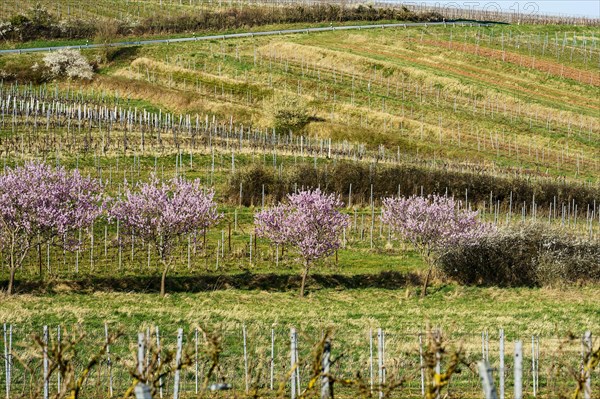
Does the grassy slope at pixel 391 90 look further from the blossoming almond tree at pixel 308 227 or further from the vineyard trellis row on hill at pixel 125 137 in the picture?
the blossoming almond tree at pixel 308 227

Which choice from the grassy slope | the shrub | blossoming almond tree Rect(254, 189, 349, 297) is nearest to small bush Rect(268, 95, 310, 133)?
the grassy slope

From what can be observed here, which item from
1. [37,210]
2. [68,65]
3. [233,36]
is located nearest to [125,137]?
[37,210]

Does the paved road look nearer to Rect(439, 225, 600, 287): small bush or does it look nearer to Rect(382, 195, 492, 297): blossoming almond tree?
Rect(382, 195, 492, 297): blossoming almond tree

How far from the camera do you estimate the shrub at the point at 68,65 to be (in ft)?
329

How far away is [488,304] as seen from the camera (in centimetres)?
4412

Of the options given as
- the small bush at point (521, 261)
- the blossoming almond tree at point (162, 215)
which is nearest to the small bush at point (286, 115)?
the small bush at point (521, 261)

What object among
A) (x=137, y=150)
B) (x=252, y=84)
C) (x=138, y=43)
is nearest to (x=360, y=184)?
(x=137, y=150)

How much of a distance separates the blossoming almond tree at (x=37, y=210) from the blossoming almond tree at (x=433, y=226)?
48.2 ft

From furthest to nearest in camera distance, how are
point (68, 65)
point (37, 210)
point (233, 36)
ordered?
point (233, 36), point (68, 65), point (37, 210)

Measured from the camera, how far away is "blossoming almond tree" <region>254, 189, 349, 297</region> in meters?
46.4

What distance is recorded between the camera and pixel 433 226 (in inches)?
1879

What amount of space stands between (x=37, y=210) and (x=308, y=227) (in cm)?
1217

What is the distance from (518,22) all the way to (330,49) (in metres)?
36.4

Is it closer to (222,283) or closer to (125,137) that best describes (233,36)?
(125,137)
